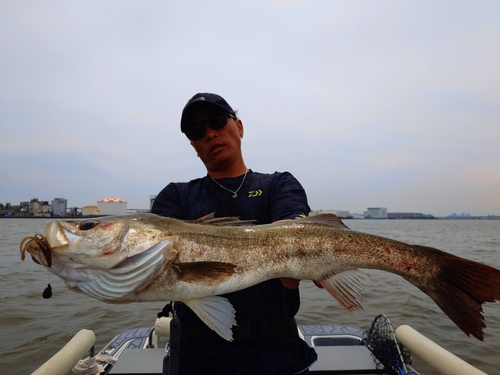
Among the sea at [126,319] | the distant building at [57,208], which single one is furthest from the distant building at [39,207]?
the sea at [126,319]

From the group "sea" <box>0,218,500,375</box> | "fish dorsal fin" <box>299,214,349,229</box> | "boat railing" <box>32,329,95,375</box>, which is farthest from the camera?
"sea" <box>0,218,500,375</box>

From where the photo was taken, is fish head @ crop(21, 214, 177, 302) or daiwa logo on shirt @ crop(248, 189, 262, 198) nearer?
fish head @ crop(21, 214, 177, 302)

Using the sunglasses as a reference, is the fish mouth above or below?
below

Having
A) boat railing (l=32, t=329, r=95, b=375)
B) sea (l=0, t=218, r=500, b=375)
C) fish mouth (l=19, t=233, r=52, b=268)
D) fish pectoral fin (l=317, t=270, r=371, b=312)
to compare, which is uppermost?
fish mouth (l=19, t=233, r=52, b=268)

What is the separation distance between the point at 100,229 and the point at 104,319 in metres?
8.54

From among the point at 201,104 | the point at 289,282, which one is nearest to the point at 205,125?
the point at 201,104

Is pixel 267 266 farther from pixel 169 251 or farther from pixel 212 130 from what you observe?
pixel 212 130

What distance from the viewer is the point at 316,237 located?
2.72 meters

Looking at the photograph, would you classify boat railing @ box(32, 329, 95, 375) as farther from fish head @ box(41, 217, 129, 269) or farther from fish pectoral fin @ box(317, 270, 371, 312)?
fish pectoral fin @ box(317, 270, 371, 312)

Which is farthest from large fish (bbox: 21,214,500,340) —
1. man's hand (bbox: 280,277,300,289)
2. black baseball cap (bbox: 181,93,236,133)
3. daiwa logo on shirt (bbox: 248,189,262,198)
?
black baseball cap (bbox: 181,93,236,133)

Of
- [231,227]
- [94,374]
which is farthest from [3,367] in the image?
[231,227]

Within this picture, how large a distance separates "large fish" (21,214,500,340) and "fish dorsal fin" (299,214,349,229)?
0.02 m

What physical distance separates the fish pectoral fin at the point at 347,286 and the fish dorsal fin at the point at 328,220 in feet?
1.33

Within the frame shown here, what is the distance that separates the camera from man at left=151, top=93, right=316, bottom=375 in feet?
9.01
